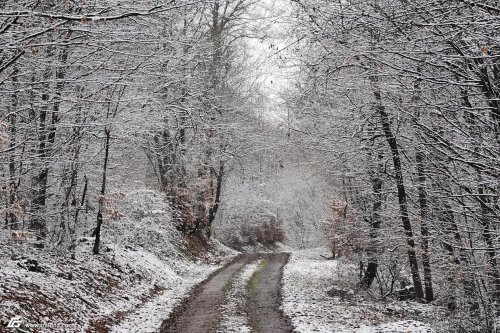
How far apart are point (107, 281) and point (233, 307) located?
144 inches

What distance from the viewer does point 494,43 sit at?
4477mm

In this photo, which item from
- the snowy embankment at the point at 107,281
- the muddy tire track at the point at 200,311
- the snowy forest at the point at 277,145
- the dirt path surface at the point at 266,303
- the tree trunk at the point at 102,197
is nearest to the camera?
the snowy forest at the point at 277,145

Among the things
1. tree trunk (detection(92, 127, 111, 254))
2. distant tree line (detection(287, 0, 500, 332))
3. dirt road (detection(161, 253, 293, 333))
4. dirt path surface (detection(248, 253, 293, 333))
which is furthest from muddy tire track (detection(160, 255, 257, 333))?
distant tree line (detection(287, 0, 500, 332))

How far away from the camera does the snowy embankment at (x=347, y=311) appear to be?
892 cm

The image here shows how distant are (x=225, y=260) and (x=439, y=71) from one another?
18.9 m

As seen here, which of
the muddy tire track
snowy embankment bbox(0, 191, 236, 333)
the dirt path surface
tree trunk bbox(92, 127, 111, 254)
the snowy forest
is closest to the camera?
the snowy forest

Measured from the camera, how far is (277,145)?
14.6m

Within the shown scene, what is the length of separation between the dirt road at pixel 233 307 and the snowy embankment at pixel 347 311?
0.46 m

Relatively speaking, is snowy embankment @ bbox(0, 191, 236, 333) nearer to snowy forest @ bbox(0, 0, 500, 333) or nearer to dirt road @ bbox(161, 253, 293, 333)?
snowy forest @ bbox(0, 0, 500, 333)

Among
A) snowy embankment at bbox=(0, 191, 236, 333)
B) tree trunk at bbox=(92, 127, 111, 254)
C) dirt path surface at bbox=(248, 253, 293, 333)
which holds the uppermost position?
tree trunk at bbox=(92, 127, 111, 254)

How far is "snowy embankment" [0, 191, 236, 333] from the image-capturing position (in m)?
8.00

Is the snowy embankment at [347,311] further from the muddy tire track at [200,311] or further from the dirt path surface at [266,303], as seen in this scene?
the muddy tire track at [200,311]

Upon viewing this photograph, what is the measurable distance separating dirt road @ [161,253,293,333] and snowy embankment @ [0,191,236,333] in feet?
1.69

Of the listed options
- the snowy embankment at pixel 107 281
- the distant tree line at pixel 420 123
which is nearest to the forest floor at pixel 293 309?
the snowy embankment at pixel 107 281
